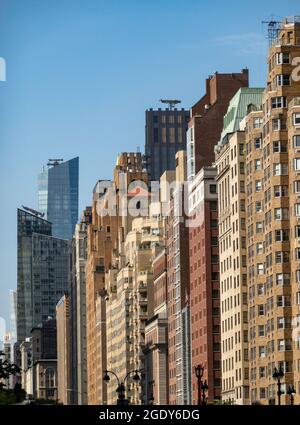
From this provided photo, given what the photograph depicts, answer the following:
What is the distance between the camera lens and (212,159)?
15962cm

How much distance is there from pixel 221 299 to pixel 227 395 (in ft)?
30.1

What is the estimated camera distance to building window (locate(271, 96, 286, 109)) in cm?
11612

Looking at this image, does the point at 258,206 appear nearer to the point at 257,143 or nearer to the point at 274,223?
the point at 257,143

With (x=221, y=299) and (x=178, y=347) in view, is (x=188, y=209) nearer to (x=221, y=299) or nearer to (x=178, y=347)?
(x=178, y=347)

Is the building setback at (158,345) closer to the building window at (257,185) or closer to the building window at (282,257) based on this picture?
the building window at (257,185)

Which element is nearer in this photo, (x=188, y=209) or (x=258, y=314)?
(x=258, y=314)

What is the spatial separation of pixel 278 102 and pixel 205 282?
98.8 feet

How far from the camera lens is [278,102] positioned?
117 metres

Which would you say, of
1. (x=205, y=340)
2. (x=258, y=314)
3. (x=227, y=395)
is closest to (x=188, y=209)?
(x=205, y=340)

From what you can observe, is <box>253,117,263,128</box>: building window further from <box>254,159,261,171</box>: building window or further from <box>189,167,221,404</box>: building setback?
<box>189,167,221,404</box>: building setback

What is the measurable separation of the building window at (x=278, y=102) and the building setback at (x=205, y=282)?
27109 millimetres

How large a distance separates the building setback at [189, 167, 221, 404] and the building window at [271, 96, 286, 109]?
27109mm

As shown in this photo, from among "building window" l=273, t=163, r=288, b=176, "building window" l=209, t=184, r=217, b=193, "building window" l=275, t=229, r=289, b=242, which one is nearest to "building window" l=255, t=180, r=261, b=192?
"building window" l=273, t=163, r=288, b=176

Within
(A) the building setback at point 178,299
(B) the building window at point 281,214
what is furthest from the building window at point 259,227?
(A) the building setback at point 178,299
